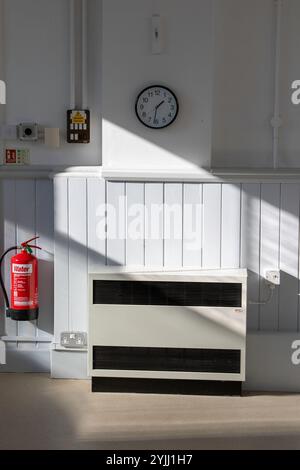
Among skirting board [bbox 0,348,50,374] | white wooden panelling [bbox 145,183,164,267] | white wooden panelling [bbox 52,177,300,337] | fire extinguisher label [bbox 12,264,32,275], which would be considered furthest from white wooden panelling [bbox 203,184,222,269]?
skirting board [bbox 0,348,50,374]

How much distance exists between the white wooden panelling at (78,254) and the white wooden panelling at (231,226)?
2.61ft

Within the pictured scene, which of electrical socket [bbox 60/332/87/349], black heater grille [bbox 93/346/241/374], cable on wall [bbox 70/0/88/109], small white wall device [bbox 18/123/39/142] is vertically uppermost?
cable on wall [bbox 70/0/88/109]

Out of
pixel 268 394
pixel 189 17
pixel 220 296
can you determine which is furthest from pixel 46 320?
pixel 189 17

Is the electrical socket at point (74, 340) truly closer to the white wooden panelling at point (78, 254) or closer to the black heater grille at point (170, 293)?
the white wooden panelling at point (78, 254)

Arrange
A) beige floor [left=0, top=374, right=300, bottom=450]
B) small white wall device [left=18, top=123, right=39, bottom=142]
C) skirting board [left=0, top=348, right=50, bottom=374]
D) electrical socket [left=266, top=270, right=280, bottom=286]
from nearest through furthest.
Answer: beige floor [left=0, top=374, right=300, bottom=450]
electrical socket [left=266, top=270, right=280, bottom=286]
small white wall device [left=18, top=123, right=39, bottom=142]
skirting board [left=0, top=348, right=50, bottom=374]

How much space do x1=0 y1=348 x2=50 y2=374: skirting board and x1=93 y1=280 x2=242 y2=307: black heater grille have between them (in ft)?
2.01

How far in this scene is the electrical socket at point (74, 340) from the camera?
13.1ft

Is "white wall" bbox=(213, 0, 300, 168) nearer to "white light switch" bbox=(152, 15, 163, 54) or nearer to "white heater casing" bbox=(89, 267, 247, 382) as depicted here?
"white light switch" bbox=(152, 15, 163, 54)

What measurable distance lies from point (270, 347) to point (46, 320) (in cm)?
134

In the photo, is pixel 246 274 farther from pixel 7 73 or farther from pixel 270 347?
pixel 7 73

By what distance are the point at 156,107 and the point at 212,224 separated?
730mm

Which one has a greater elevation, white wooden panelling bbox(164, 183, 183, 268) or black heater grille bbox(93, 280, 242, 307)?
white wooden panelling bbox(164, 183, 183, 268)

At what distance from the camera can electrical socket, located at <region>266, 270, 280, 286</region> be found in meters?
3.83

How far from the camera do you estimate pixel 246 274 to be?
3719mm
